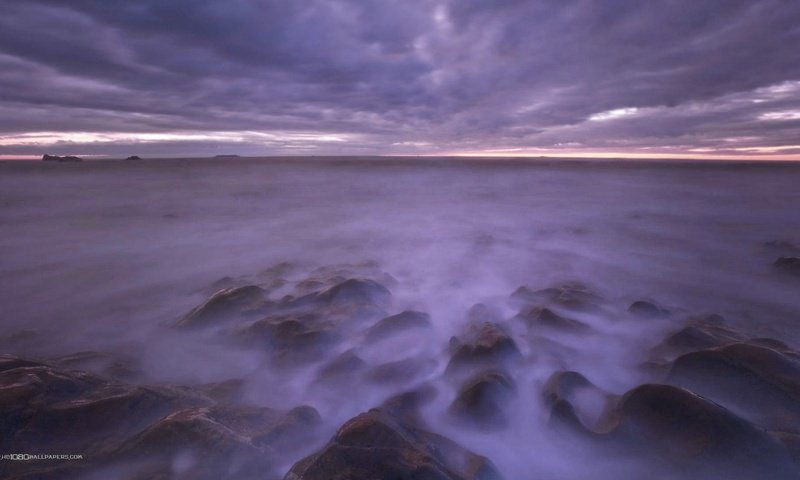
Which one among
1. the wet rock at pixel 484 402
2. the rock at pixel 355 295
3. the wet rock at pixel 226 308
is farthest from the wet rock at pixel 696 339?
the wet rock at pixel 226 308

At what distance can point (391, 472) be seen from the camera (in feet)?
6.11

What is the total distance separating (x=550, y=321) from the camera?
3992 millimetres

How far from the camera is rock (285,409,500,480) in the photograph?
6.13ft

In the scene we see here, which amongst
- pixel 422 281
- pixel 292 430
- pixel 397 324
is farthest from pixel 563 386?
pixel 422 281

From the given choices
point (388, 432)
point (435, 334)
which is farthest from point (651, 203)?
point (388, 432)

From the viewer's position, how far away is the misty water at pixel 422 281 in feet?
10.1

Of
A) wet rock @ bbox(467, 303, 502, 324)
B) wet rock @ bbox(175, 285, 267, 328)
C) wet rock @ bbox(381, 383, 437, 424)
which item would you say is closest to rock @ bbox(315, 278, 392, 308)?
wet rock @ bbox(175, 285, 267, 328)

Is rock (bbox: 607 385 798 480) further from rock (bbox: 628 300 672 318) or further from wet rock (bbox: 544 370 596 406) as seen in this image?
rock (bbox: 628 300 672 318)

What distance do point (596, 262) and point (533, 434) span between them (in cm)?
512

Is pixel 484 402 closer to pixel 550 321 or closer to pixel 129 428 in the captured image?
pixel 550 321

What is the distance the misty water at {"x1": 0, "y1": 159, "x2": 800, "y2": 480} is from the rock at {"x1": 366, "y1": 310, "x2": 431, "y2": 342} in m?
0.12

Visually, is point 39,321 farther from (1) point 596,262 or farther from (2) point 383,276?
→ (1) point 596,262

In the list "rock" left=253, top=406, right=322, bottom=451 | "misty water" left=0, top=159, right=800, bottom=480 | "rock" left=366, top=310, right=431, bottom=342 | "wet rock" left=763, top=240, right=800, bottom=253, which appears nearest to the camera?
"rock" left=253, top=406, right=322, bottom=451

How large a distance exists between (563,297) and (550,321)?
0.92 metres
